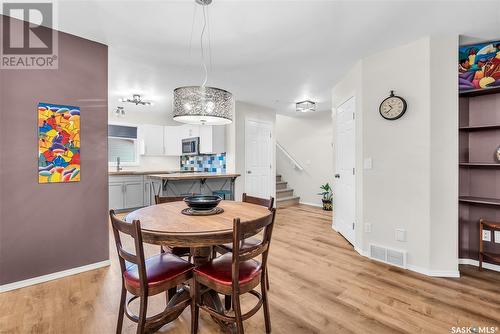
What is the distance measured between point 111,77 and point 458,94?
4.37 metres

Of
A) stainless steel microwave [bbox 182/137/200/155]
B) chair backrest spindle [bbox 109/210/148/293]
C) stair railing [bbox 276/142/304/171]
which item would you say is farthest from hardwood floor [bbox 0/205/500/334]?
stair railing [bbox 276/142/304/171]

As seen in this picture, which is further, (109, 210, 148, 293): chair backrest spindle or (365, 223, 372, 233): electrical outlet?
(365, 223, 372, 233): electrical outlet

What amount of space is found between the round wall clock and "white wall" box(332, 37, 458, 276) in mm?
63

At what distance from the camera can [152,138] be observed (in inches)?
242

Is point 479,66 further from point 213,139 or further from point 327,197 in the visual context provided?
point 213,139

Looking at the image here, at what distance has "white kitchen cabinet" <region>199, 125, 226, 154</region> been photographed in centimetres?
488

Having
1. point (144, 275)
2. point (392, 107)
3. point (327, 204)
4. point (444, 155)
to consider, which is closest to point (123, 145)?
point (327, 204)

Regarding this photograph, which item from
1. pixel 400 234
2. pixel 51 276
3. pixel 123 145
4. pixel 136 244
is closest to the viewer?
pixel 136 244

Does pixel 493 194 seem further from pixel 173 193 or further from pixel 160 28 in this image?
pixel 173 193

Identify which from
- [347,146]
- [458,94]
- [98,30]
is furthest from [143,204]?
[458,94]

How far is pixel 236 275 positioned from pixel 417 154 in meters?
2.30

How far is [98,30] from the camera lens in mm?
2312

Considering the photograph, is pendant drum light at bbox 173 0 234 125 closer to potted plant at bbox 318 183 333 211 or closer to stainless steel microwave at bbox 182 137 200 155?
stainless steel microwave at bbox 182 137 200 155

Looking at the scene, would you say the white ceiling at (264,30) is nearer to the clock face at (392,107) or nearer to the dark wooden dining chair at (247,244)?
the clock face at (392,107)
